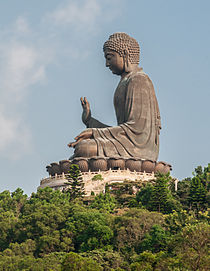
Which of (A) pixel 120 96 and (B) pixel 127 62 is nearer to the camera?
(A) pixel 120 96

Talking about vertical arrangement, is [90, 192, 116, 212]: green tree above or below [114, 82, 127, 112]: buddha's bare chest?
below

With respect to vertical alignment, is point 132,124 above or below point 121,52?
below

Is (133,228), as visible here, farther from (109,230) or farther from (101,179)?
(101,179)

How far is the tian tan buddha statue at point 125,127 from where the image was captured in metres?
43.6

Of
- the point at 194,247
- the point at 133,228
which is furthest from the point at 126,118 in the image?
the point at 194,247

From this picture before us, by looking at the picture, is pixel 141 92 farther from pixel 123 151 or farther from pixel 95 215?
pixel 95 215

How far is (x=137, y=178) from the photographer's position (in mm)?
42531

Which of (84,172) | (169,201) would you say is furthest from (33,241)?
(84,172)

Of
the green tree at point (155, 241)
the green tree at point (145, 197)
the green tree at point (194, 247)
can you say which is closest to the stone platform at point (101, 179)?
the green tree at point (145, 197)

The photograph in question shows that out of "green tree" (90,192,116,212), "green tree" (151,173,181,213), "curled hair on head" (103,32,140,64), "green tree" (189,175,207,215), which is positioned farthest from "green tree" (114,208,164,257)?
"curled hair on head" (103,32,140,64)

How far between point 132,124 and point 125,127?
56cm

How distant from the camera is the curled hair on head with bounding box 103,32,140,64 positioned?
4712 centimetres

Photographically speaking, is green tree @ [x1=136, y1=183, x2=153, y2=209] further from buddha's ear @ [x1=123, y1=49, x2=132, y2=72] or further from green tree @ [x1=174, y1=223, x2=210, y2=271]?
buddha's ear @ [x1=123, y1=49, x2=132, y2=72]

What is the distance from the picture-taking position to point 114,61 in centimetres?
4728
